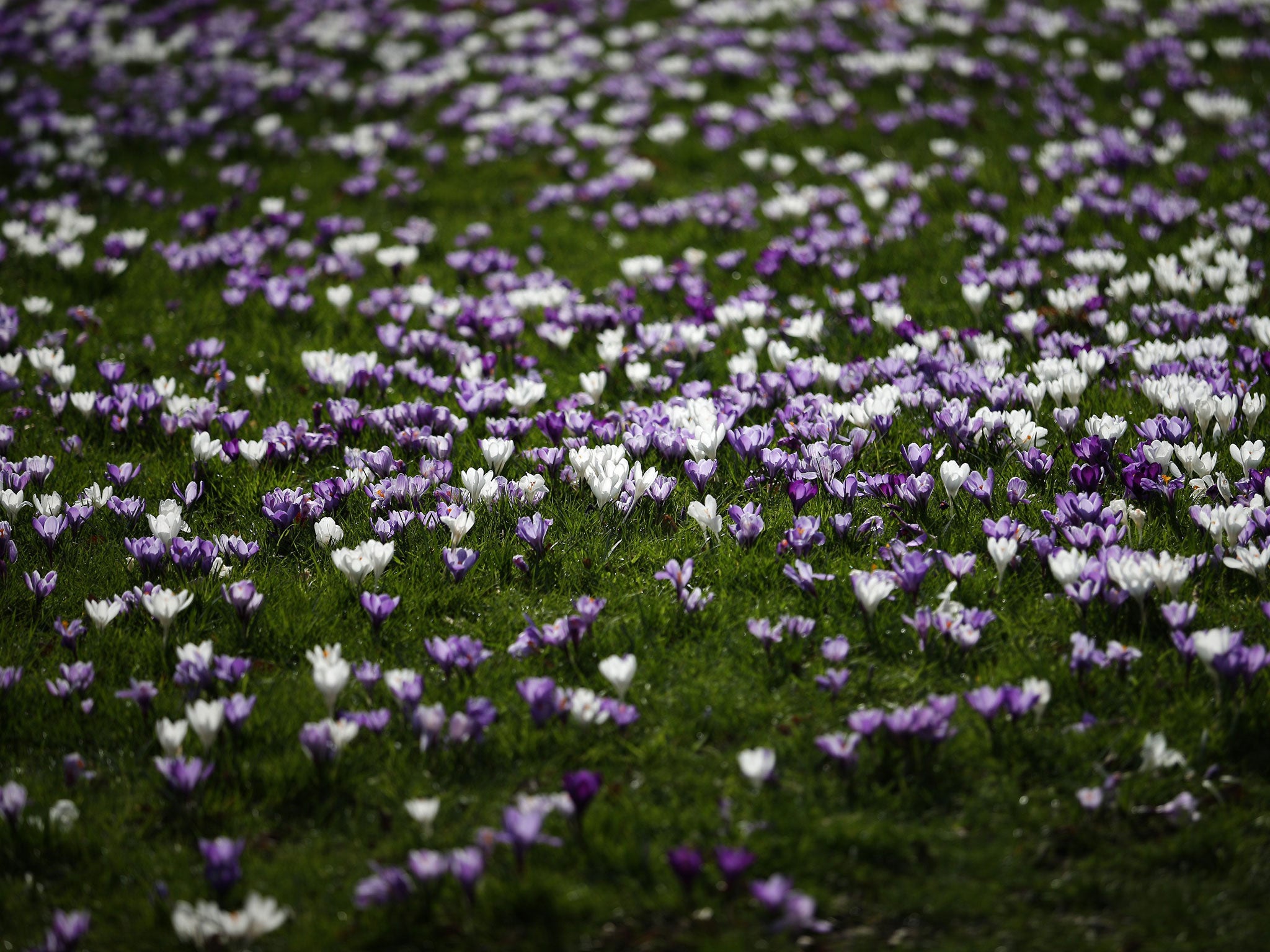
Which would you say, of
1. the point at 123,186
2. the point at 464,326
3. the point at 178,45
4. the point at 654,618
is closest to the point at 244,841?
the point at 654,618

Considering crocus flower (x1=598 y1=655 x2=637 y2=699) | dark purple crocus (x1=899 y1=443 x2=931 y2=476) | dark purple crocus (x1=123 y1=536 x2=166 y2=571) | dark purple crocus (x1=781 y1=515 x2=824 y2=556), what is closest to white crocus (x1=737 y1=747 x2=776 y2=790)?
crocus flower (x1=598 y1=655 x2=637 y2=699)

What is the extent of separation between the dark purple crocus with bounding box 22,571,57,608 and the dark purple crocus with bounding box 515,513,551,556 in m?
1.97

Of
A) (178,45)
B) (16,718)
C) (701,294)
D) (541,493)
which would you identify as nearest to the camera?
(16,718)

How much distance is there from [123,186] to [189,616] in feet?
24.4

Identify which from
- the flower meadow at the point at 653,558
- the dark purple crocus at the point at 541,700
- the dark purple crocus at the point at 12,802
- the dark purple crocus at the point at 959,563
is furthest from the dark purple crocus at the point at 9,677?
the dark purple crocus at the point at 959,563

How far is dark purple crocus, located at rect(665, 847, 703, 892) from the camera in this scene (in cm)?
294

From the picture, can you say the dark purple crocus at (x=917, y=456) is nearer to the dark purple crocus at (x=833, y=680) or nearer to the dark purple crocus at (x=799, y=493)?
the dark purple crocus at (x=799, y=493)

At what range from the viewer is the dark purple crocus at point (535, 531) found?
176 inches

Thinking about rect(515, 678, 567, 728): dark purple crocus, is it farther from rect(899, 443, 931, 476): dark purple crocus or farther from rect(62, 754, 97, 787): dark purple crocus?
rect(899, 443, 931, 476): dark purple crocus

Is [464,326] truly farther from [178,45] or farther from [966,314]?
[178,45]

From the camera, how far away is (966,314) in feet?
22.2

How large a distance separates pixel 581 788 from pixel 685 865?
1.36 ft

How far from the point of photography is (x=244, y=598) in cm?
405

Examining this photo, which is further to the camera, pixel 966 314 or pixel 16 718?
pixel 966 314
